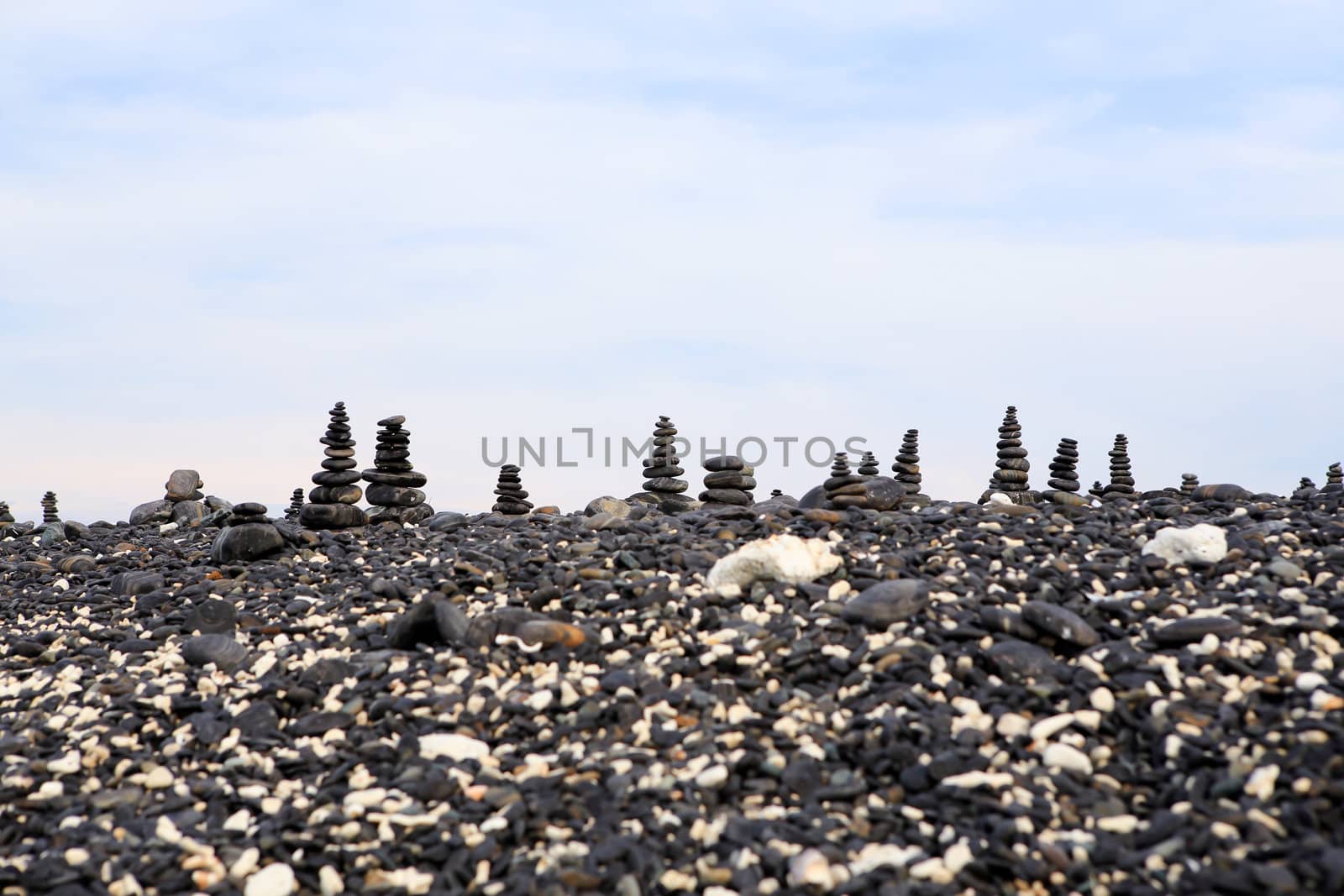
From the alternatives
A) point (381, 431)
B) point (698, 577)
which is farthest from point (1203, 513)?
point (381, 431)

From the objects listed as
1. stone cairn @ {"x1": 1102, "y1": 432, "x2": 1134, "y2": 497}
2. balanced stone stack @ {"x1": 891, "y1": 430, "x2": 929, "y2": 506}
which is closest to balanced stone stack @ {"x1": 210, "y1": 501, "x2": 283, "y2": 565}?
balanced stone stack @ {"x1": 891, "y1": 430, "x2": 929, "y2": 506}

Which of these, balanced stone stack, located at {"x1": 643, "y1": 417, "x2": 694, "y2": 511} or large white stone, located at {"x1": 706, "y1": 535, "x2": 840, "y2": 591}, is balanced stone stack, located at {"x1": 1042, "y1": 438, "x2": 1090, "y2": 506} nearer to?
balanced stone stack, located at {"x1": 643, "y1": 417, "x2": 694, "y2": 511}

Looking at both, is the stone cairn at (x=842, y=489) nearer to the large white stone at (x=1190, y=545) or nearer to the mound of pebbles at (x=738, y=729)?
the mound of pebbles at (x=738, y=729)

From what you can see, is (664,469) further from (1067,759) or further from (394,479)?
(1067,759)

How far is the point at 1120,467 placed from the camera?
90.4ft

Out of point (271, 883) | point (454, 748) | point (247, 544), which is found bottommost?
point (271, 883)

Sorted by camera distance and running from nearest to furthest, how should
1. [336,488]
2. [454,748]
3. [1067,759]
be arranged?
[1067,759] < [454,748] < [336,488]

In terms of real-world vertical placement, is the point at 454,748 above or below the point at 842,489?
below

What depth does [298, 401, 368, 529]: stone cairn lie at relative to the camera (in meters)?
17.0

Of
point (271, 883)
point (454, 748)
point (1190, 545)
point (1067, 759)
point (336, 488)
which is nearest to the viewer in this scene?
point (271, 883)

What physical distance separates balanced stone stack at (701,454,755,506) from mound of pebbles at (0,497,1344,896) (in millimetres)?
6511

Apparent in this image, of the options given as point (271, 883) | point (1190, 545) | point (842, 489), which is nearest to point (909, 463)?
point (842, 489)

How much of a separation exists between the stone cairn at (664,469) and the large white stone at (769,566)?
10285 millimetres

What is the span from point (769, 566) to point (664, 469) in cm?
1065
